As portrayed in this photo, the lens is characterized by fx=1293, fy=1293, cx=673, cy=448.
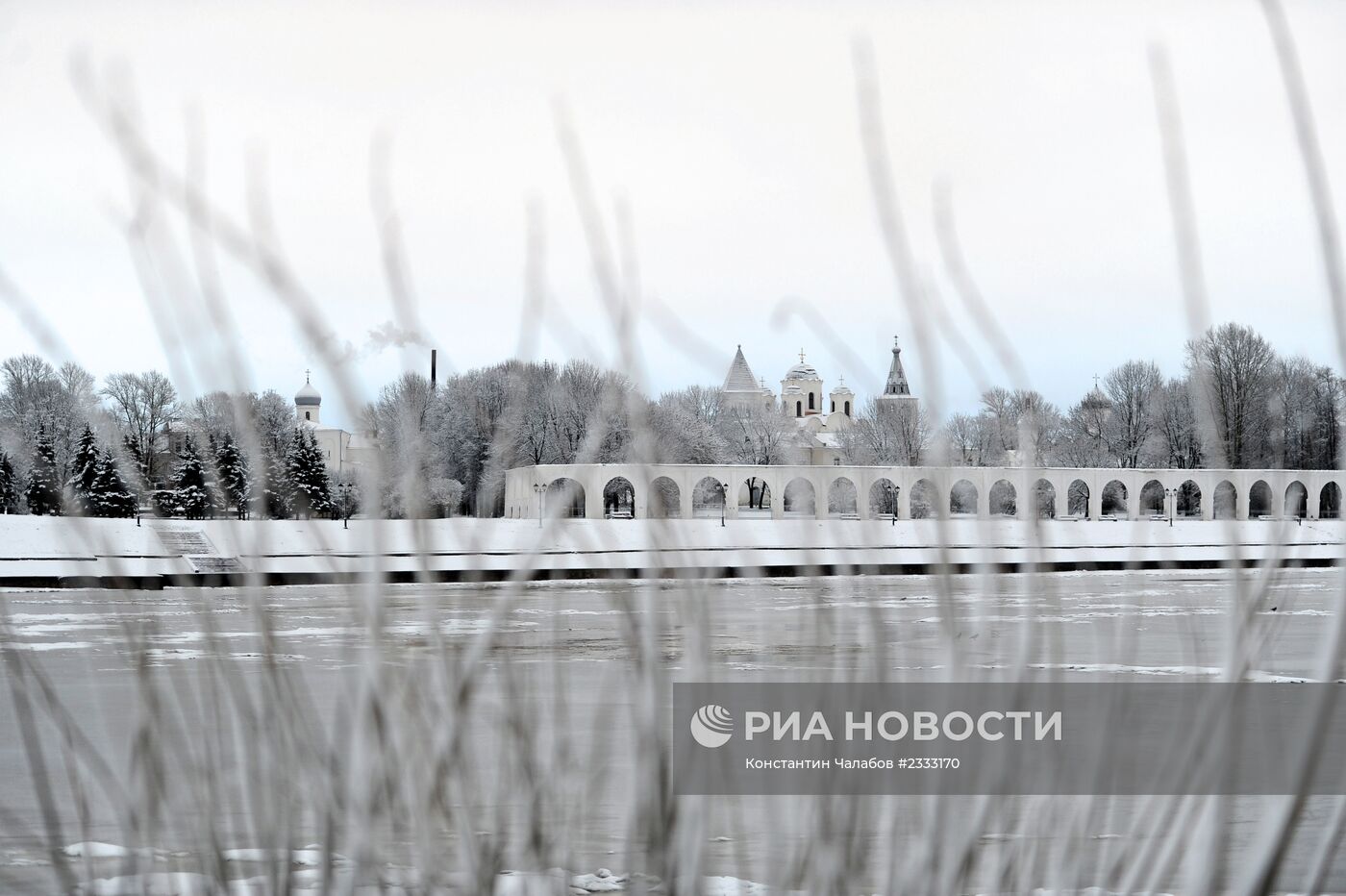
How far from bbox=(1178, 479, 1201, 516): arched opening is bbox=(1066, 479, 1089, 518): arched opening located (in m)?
3.75

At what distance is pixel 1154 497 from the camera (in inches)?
2036

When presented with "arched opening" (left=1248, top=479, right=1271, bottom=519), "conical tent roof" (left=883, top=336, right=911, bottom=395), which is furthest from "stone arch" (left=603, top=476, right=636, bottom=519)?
"conical tent roof" (left=883, top=336, right=911, bottom=395)

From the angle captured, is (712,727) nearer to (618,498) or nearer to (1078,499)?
(618,498)

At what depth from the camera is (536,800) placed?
Result: 147cm

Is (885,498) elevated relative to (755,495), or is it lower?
lower

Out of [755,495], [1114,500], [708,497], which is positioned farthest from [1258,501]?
[708,497]

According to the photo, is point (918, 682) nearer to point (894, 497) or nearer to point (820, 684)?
point (820, 684)

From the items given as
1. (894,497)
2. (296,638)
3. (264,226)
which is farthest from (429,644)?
(894,497)

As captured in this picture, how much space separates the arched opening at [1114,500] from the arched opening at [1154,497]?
1052 mm

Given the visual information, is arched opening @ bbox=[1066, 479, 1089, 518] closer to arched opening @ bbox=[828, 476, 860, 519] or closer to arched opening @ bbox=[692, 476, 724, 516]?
arched opening @ bbox=[828, 476, 860, 519]

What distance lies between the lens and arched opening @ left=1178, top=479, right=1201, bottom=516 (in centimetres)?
5347

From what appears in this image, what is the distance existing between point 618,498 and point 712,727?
53.7 m

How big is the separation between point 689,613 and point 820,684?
343mm

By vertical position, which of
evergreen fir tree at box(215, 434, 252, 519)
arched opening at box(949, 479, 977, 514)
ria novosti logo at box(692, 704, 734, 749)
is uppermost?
arched opening at box(949, 479, 977, 514)
